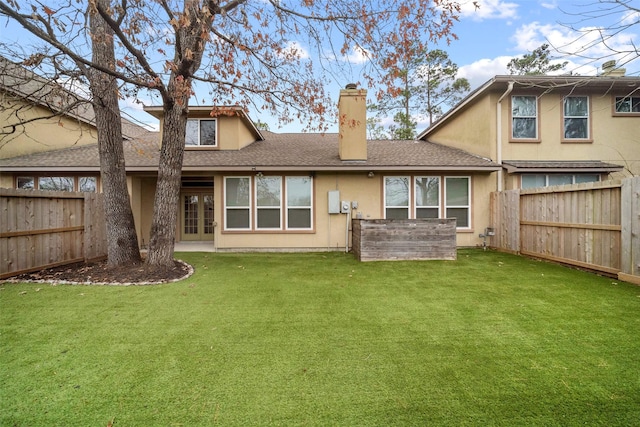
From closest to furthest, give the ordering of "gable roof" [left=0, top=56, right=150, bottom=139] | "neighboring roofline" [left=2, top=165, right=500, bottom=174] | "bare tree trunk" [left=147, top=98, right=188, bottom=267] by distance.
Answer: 1. "gable roof" [left=0, top=56, right=150, bottom=139]
2. "bare tree trunk" [left=147, top=98, right=188, bottom=267]
3. "neighboring roofline" [left=2, top=165, right=500, bottom=174]

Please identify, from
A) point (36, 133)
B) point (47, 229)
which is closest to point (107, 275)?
point (47, 229)

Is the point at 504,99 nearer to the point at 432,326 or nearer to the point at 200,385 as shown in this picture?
Result: the point at 432,326

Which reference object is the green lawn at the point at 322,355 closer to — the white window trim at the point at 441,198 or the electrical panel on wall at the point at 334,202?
the electrical panel on wall at the point at 334,202

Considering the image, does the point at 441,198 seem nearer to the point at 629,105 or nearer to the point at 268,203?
the point at 268,203

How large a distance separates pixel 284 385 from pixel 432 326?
1932mm

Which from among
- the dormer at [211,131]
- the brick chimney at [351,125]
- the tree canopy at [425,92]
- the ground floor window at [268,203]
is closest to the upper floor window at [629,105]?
the brick chimney at [351,125]

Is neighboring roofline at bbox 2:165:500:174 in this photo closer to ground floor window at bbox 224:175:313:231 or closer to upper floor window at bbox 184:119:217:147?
ground floor window at bbox 224:175:313:231

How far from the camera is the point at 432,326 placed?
3.42m

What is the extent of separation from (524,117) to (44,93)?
14.7 m

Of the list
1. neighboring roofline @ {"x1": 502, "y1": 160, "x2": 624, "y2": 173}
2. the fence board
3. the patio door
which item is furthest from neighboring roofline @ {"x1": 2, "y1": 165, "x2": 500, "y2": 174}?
the fence board

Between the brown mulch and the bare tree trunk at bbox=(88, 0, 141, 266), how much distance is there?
0.38 metres

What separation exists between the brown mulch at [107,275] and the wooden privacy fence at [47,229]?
0.28m

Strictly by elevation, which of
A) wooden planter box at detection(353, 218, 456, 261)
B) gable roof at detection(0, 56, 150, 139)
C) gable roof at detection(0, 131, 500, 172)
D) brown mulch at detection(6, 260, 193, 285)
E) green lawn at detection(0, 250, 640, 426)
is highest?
gable roof at detection(0, 56, 150, 139)

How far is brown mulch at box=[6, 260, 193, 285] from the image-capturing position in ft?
17.8
